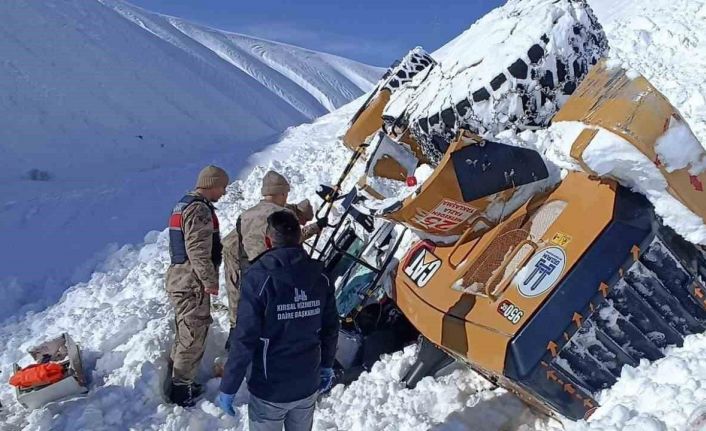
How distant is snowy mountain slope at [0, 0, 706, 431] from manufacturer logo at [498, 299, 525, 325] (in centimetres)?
57

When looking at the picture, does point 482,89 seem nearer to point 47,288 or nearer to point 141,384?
point 141,384

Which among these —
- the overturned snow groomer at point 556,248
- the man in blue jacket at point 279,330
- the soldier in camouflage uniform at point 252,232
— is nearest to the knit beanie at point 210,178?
the soldier in camouflage uniform at point 252,232

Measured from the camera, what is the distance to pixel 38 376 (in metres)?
4.53

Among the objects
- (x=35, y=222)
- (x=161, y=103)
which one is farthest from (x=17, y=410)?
(x=161, y=103)

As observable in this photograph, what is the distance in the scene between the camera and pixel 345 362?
4934 millimetres

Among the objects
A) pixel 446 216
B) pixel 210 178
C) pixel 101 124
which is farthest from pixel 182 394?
pixel 101 124

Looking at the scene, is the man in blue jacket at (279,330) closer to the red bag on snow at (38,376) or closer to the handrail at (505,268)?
the handrail at (505,268)

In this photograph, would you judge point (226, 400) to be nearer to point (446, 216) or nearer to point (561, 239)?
point (446, 216)

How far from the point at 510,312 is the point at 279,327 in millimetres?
1144

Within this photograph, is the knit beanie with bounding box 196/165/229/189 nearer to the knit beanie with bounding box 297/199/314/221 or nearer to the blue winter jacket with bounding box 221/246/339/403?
the knit beanie with bounding box 297/199/314/221

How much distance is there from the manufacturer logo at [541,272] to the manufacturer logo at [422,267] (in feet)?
2.33

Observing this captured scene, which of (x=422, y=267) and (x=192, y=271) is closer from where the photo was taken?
(x=422, y=267)

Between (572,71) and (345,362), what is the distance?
246 cm

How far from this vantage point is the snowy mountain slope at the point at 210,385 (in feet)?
10.5
